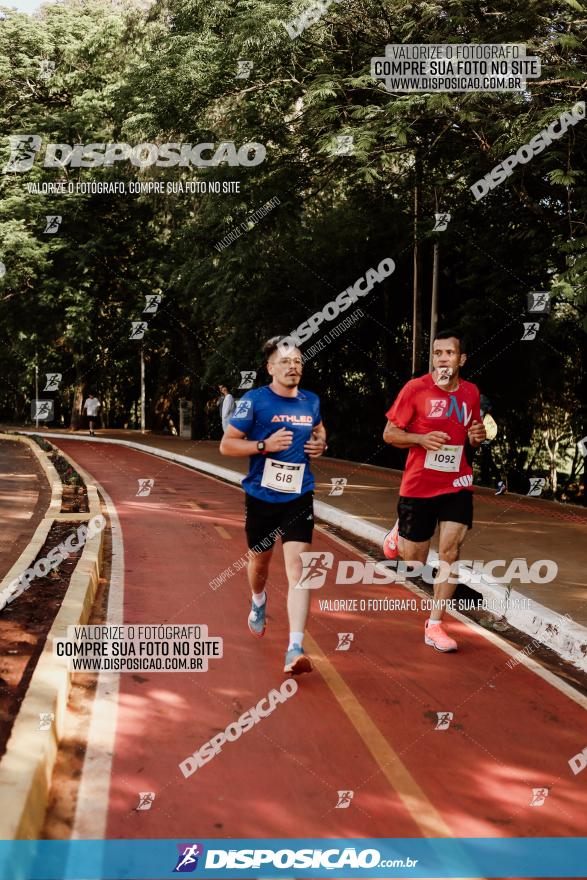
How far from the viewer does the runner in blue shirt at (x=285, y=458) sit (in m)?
5.78

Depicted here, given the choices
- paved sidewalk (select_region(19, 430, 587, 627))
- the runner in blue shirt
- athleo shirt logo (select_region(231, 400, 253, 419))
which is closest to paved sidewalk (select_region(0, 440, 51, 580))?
the runner in blue shirt

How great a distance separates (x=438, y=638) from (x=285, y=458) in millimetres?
1941

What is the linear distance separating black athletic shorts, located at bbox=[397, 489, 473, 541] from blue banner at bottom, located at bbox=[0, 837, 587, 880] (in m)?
2.86

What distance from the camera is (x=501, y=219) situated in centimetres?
1734

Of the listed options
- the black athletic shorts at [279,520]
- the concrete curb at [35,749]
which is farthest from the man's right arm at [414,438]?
the concrete curb at [35,749]

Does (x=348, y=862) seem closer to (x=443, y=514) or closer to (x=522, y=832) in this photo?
(x=522, y=832)

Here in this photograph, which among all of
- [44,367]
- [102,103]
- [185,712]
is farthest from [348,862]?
[44,367]

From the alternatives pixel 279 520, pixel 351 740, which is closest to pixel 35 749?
pixel 351 740

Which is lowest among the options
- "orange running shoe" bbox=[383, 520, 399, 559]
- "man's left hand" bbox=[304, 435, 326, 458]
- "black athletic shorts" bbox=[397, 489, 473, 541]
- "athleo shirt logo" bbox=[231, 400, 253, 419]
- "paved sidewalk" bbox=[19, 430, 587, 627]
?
"paved sidewalk" bbox=[19, 430, 587, 627]

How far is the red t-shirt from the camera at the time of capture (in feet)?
21.0

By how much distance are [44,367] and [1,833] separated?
47926 millimetres

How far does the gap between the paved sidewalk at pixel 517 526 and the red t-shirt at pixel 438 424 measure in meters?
1.66

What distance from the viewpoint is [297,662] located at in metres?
5.70

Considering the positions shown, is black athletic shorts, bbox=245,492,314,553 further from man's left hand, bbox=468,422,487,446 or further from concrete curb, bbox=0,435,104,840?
concrete curb, bbox=0,435,104,840
